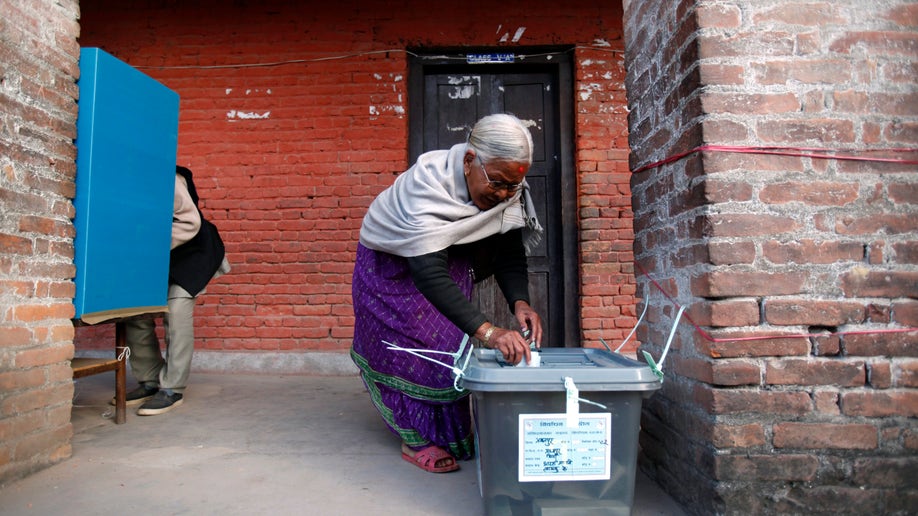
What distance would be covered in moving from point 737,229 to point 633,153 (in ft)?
2.52

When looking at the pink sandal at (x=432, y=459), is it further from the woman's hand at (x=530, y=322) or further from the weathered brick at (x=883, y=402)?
the weathered brick at (x=883, y=402)

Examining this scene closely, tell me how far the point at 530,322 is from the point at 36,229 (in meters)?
2.03

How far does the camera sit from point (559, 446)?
5.76 feet

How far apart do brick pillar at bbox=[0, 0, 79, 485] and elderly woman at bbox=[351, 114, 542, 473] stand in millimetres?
1265

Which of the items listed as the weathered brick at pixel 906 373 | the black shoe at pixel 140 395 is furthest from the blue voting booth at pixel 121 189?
the weathered brick at pixel 906 373

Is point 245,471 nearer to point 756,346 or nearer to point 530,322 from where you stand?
point 530,322

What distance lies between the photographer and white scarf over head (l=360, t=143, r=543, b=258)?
2.24 meters

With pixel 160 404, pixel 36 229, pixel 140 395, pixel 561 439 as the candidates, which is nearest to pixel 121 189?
pixel 36 229

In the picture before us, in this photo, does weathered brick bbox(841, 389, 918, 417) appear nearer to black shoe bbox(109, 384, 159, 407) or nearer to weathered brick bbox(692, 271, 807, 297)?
weathered brick bbox(692, 271, 807, 297)

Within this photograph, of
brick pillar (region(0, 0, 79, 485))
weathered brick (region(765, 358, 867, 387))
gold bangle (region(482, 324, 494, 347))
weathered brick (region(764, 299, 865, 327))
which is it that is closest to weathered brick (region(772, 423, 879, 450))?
weathered brick (region(765, 358, 867, 387))

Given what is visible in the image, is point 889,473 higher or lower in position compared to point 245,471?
higher

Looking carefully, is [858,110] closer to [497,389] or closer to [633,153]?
[633,153]

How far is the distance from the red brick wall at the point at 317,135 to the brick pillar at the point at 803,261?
2.77 metres

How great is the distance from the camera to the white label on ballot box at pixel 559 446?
1.75 m
